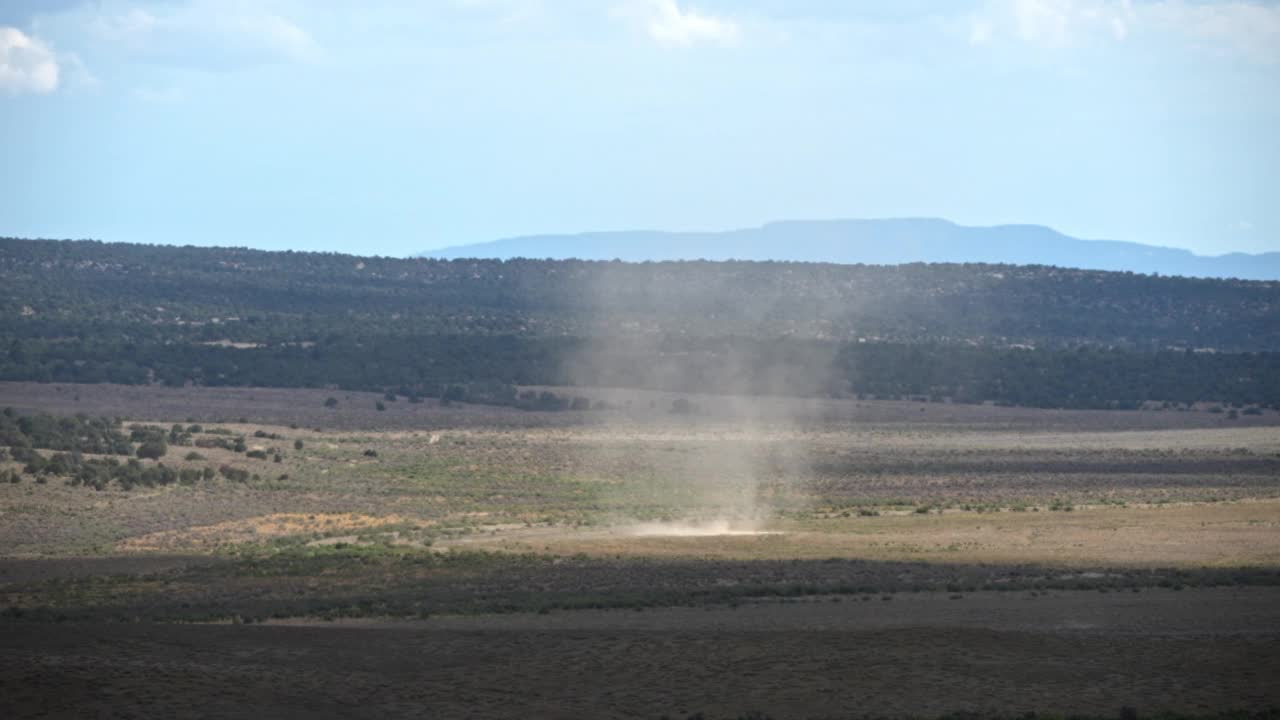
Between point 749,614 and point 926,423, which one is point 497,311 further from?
point 749,614

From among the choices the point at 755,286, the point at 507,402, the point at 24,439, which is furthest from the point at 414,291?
the point at 24,439

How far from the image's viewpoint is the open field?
17.6 m

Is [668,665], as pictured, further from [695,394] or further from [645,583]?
[695,394]

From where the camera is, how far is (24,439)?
4097 cm

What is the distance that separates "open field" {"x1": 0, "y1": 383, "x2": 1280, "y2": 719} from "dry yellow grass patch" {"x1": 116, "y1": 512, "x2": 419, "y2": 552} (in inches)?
6.4

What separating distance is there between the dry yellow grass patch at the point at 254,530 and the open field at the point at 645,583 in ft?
0.53

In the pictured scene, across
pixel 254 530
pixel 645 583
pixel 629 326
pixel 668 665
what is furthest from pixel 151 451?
pixel 629 326

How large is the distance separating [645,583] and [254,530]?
11.8m

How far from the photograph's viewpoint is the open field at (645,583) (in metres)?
17.6

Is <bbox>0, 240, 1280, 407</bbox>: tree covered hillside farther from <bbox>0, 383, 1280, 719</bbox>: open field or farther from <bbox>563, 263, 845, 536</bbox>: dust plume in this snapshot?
<bbox>0, 383, 1280, 719</bbox>: open field

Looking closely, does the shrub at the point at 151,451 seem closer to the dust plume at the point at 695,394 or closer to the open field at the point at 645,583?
the open field at the point at 645,583

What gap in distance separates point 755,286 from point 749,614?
91.8m

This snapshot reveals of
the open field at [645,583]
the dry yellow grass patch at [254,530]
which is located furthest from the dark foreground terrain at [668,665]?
the dry yellow grass patch at [254,530]

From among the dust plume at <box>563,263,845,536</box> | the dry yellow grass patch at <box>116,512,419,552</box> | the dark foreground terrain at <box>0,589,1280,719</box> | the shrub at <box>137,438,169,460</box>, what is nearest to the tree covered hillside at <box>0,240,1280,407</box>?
the dust plume at <box>563,263,845,536</box>
